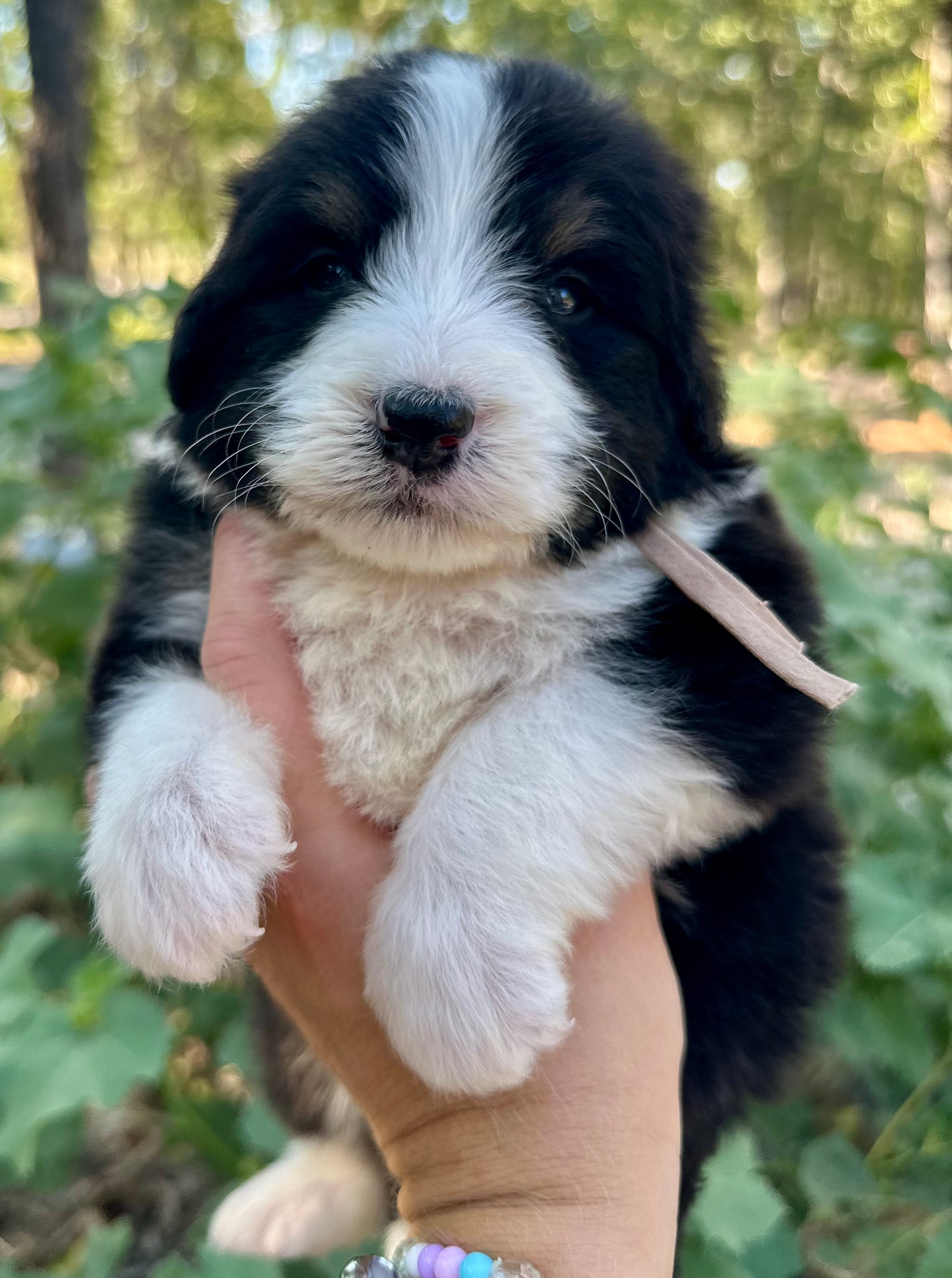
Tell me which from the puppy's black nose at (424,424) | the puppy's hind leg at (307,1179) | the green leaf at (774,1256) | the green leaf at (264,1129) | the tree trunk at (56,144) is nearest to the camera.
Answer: the puppy's black nose at (424,424)

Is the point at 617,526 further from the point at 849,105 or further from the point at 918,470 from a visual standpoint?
the point at 849,105

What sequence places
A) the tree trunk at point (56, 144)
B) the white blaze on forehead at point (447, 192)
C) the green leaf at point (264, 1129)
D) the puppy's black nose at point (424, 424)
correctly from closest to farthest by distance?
1. the puppy's black nose at point (424, 424)
2. the white blaze on forehead at point (447, 192)
3. the green leaf at point (264, 1129)
4. the tree trunk at point (56, 144)

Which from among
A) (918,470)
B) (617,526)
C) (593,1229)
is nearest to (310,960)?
(593,1229)

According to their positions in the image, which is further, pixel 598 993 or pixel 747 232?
pixel 747 232

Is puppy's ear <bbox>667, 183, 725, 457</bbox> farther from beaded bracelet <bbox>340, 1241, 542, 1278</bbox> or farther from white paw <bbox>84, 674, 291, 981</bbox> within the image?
beaded bracelet <bbox>340, 1241, 542, 1278</bbox>

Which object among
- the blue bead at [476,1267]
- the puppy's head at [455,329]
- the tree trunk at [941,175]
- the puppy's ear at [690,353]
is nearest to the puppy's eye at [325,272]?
the puppy's head at [455,329]

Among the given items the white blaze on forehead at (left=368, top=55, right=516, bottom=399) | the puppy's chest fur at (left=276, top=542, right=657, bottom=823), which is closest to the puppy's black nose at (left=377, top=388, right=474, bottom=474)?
the white blaze on forehead at (left=368, top=55, right=516, bottom=399)

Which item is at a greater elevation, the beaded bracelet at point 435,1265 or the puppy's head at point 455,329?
the puppy's head at point 455,329

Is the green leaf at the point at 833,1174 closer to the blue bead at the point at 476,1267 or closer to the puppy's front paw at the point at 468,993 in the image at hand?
the blue bead at the point at 476,1267
